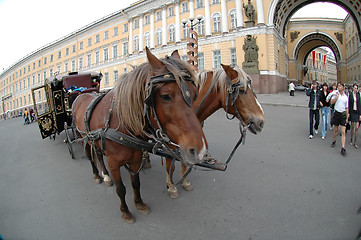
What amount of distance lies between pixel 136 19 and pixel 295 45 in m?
29.6

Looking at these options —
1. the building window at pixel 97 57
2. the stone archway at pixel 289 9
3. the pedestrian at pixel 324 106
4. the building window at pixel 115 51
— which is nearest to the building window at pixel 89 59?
the building window at pixel 97 57

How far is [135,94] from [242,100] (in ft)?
5.70

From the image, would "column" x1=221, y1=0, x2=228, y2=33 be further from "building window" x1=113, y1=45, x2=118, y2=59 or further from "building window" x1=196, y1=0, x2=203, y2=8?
"building window" x1=113, y1=45, x2=118, y2=59

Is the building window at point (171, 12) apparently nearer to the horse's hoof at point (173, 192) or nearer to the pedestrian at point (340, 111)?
the pedestrian at point (340, 111)

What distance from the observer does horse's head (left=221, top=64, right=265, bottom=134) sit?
283 centimetres

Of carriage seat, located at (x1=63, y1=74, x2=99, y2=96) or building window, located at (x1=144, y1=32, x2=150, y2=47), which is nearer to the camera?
carriage seat, located at (x1=63, y1=74, x2=99, y2=96)

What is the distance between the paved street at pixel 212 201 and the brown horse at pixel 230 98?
595 millimetres

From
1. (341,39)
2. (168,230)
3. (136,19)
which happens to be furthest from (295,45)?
(168,230)

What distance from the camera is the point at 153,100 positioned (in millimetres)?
1667

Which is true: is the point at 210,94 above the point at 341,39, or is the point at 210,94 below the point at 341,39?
below

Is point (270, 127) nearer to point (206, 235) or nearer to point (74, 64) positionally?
point (206, 235)

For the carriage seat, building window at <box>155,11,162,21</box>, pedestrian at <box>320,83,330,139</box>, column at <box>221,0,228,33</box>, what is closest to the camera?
the carriage seat

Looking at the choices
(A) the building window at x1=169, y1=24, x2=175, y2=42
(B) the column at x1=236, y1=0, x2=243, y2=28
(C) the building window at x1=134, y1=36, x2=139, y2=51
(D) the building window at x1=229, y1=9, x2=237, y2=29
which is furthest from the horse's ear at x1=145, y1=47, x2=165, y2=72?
(C) the building window at x1=134, y1=36, x2=139, y2=51

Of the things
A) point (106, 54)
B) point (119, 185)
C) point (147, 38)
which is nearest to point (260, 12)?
point (147, 38)
